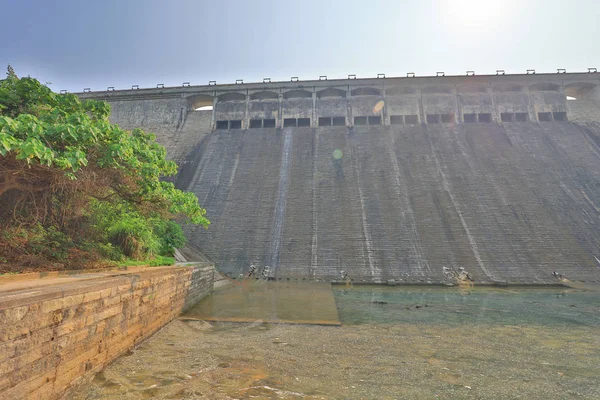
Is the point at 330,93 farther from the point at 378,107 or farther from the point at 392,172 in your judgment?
the point at 392,172

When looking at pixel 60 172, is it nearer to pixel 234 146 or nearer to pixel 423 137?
pixel 234 146

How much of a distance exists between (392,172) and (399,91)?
12.1m

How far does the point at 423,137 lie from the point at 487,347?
26056 millimetres

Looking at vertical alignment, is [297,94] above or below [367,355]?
above

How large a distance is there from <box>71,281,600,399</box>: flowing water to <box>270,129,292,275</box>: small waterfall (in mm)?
8476

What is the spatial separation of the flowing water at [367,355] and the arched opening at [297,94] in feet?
90.0

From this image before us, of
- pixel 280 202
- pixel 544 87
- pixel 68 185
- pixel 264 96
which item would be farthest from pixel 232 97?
pixel 544 87

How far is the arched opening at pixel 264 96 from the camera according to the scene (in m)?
33.5

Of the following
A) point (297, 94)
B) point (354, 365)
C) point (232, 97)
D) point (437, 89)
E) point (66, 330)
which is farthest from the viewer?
point (232, 97)

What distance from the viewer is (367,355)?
5812mm

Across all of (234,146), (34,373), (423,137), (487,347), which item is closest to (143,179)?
(34,373)

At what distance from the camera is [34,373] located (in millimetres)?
3209

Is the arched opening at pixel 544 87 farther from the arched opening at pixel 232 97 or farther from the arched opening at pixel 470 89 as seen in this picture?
the arched opening at pixel 232 97

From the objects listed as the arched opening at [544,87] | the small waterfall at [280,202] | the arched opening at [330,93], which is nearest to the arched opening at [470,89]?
the arched opening at [544,87]
